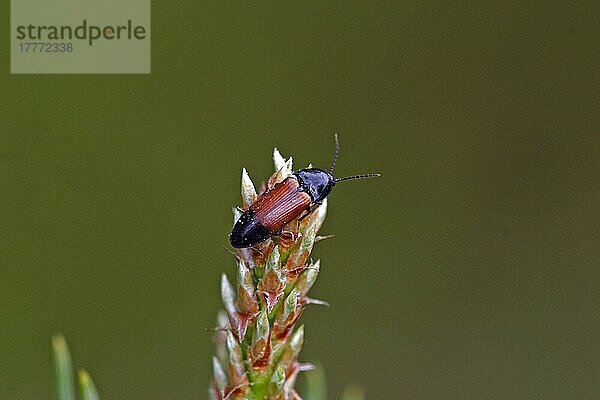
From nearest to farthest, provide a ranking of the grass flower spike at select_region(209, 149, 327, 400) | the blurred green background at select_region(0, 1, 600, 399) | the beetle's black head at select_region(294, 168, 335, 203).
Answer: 1. the grass flower spike at select_region(209, 149, 327, 400)
2. the beetle's black head at select_region(294, 168, 335, 203)
3. the blurred green background at select_region(0, 1, 600, 399)

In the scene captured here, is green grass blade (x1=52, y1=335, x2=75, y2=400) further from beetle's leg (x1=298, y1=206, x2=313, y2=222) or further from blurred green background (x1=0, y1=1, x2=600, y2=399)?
blurred green background (x1=0, y1=1, x2=600, y2=399)

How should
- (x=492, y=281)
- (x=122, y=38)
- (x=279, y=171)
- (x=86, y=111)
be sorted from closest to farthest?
(x=279, y=171)
(x=122, y=38)
(x=86, y=111)
(x=492, y=281)

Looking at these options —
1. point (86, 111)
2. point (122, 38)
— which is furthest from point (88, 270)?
point (122, 38)

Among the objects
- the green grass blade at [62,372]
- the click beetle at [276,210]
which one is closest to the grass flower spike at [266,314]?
the click beetle at [276,210]

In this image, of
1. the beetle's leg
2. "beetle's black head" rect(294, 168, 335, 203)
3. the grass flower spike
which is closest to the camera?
the grass flower spike

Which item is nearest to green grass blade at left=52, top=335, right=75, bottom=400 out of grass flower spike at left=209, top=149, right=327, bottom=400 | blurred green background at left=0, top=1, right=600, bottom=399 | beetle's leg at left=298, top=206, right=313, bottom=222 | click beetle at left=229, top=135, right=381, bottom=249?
grass flower spike at left=209, top=149, right=327, bottom=400

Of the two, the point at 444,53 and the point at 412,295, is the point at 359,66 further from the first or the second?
the point at 412,295

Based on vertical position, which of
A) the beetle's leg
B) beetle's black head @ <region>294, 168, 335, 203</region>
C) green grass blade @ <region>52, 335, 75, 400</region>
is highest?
beetle's black head @ <region>294, 168, 335, 203</region>
